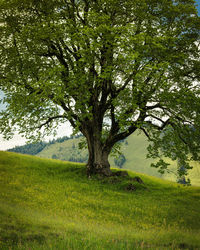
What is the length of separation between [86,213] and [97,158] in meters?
11.2

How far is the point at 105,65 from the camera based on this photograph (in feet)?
73.6

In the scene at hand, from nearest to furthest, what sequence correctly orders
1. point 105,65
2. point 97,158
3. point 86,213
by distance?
point 86,213 → point 105,65 → point 97,158

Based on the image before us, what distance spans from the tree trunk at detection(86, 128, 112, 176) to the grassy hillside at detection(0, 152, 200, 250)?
136 centimetres

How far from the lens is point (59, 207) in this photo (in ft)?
56.7

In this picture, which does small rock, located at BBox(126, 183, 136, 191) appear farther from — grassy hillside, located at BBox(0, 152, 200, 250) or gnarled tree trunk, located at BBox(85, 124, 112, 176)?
gnarled tree trunk, located at BBox(85, 124, 112, 176)

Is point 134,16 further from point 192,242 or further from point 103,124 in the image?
point 192,242

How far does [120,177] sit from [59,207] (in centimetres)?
1223

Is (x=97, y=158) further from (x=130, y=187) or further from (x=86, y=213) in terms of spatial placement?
(x=86, y=213)

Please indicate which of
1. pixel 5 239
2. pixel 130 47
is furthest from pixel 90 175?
pixel 5 239

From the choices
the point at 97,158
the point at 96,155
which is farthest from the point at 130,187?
the point at 96,155

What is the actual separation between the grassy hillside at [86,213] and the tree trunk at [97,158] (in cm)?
136

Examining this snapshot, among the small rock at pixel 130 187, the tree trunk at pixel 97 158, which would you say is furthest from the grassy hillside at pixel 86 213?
the tree trunk at pixel 97 158

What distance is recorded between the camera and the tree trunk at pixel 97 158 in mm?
27516

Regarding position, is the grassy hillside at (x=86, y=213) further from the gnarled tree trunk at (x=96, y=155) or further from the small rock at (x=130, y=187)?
the gnarled tree trunk at (x=96, y=155)
